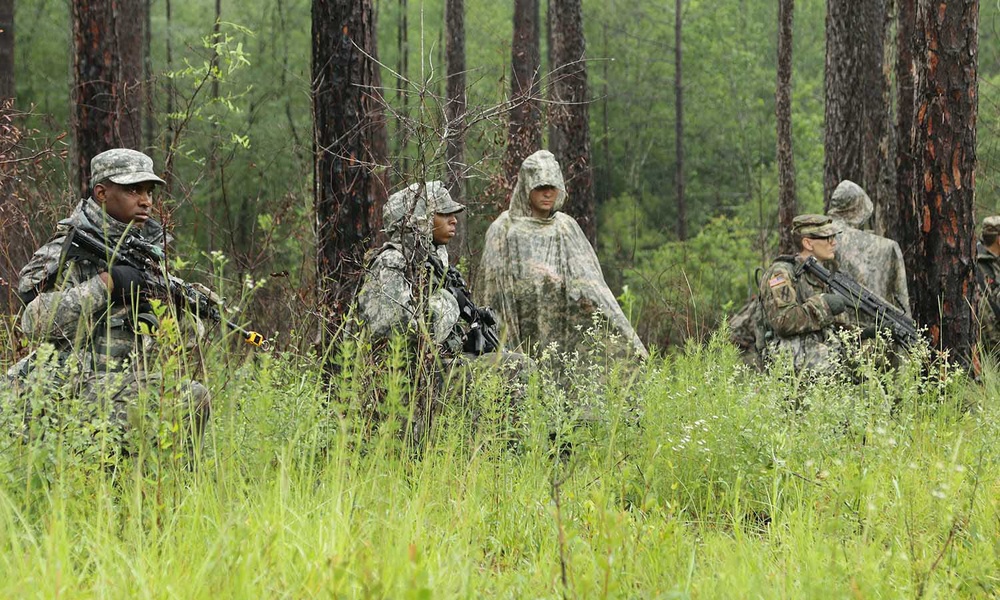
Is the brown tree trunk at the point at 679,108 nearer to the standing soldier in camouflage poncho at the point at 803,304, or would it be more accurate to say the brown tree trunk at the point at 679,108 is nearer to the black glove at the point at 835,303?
the standing soldier in camouflage poncho at the point at 803,304

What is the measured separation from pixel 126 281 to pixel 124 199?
1.76 ft

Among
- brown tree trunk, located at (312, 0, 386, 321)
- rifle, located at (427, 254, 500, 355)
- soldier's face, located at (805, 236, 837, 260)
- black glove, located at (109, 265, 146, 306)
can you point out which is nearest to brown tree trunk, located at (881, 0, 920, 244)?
soldier's face, located at (805, 236, 837, 260)

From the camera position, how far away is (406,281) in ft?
19.0

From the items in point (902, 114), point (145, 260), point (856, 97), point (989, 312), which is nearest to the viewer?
point (145, 260)

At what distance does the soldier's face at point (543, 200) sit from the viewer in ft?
24.5

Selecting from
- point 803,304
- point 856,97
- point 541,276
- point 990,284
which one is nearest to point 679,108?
point 856,97

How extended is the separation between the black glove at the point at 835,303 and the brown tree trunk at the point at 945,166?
830 millimetres

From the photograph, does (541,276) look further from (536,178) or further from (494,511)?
(494,511)

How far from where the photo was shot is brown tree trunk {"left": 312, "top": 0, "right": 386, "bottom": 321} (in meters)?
7.20

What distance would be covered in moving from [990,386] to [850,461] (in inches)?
102

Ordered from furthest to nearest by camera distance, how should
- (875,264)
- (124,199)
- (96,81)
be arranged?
(96,81), (875,264), (124,199)

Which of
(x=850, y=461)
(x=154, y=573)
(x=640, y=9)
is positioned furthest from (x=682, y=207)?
(x=154, y=573)

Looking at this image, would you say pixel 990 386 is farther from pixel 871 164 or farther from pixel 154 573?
pixel 871 164

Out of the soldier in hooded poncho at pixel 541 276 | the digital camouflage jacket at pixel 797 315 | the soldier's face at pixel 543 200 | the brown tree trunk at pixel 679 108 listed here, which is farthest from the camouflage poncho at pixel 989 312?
the brown tree trunk at pixel 679 108
